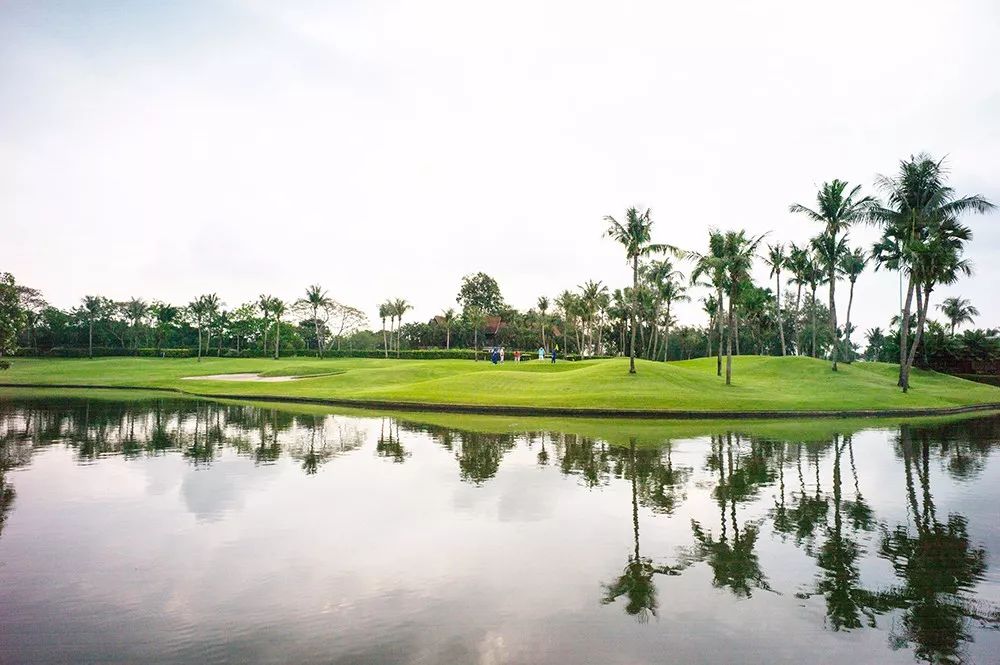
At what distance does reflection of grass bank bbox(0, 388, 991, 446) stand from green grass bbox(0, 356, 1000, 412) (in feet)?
9.14

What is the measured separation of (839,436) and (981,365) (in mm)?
52167

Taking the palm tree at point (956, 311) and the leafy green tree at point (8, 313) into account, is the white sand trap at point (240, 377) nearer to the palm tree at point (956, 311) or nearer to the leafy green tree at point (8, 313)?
the leafy green tree at point (8, 313)

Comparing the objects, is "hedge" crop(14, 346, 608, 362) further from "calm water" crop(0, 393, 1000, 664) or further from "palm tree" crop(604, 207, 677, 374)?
"calm water" crop(0, 393, 1000, 664)

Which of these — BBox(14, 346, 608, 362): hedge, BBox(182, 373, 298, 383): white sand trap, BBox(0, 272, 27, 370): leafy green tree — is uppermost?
BBox(0, 272, 27, 370): leafy green tree

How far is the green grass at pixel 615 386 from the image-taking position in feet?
114

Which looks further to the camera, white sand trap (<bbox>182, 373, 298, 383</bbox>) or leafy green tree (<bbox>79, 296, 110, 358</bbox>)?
leafy green tree (<bbox>79, 296, 110, 358</bbox>)

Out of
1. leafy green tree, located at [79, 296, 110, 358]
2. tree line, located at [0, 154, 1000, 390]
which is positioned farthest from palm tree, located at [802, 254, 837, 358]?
leafy green tree, located at [79, 296, 110, 358]

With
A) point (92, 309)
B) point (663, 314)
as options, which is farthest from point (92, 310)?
point (663, 314)

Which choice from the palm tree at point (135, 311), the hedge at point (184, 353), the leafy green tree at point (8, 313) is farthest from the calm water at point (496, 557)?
the palm tree at point (135, 311)

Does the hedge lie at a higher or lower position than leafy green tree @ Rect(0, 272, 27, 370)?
lower

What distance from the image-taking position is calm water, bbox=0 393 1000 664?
6.60 m

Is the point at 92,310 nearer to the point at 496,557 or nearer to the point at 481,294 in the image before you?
the point at 481,294

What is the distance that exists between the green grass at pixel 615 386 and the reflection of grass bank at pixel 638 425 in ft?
9.14

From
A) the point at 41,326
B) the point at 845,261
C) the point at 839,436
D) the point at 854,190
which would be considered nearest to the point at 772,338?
the point at 845,261
